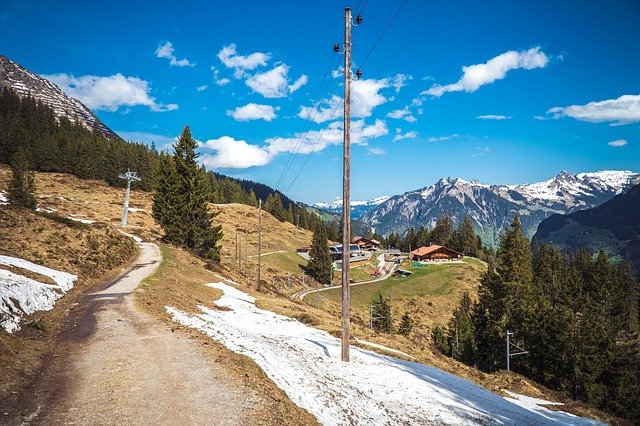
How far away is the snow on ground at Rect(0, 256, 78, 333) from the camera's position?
47.8 ft

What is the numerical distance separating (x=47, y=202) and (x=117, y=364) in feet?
302

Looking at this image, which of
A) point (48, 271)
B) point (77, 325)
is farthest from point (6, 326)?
point (48, 271)

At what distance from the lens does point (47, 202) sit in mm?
85250

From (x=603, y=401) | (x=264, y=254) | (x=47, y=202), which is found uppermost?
(x=47, y=202)

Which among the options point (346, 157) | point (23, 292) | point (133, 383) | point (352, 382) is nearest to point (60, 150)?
point (23, 292)

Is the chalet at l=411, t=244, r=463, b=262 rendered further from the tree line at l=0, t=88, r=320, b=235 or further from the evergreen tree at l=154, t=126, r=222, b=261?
the evergreen tree at l=154, t=126, r=222, b=261

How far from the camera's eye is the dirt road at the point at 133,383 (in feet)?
29.5

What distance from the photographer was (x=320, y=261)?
10556 centimetres

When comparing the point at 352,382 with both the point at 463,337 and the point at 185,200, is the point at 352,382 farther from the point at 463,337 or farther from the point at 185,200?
the point at 463,337

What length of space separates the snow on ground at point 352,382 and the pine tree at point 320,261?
79.5 m

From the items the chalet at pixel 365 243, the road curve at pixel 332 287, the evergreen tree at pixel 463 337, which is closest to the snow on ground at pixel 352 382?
the evergreen tree at pixel 463 337

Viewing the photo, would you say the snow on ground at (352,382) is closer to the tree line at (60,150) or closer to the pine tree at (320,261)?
the pine tree at (320,261)

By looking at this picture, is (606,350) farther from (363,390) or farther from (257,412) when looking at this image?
(257,412)

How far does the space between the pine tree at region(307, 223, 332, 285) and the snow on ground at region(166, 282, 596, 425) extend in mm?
79512
